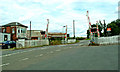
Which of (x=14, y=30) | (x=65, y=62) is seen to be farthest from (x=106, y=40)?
(x=14, y=30)

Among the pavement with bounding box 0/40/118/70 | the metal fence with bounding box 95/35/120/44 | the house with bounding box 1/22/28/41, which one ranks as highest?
the house with bounding box 1/22/28/41

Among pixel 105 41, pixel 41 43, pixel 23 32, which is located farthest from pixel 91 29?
pixel 23 32

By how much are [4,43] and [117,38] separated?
67.9ft

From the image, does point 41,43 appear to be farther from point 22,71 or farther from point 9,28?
point 9,28

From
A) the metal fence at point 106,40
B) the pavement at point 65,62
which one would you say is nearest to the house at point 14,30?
the metal fence at point 106,40

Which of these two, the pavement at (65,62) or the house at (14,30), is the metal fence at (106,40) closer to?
the pavement at (65,62)

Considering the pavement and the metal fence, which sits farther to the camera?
the metal fence

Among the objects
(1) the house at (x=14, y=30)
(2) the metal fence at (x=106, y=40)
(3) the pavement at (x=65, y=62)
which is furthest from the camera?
(1) the house at (x=14, y=30)

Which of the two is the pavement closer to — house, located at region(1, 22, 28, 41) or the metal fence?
the metal fence

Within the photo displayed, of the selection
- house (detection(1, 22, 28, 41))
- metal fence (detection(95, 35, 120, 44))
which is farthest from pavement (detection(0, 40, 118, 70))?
house (detection(1, 22, 28, 41))

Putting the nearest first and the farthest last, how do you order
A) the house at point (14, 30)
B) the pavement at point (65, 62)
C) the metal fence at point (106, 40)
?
the pavement at point (65, 62), the metal fence at point (106, 40), the house at point (14, 30)

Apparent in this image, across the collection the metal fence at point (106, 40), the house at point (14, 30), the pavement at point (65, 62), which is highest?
the house at point (14, 30)

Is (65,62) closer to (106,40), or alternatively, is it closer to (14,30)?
(106,40)

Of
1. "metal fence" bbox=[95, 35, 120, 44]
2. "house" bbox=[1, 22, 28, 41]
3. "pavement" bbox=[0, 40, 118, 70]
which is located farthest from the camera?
"house" bbox=[1, 22, 28, 41]
